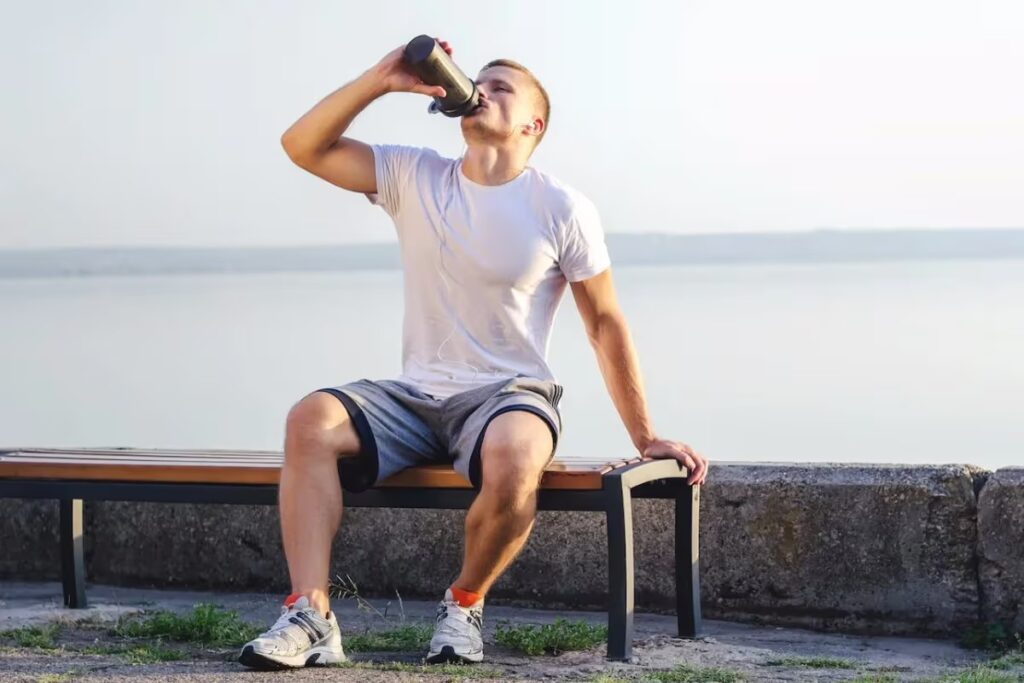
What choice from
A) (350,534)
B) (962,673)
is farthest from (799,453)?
(962,673)

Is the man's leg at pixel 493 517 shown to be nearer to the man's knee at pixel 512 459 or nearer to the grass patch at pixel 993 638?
the man's knee at pixel 512 459

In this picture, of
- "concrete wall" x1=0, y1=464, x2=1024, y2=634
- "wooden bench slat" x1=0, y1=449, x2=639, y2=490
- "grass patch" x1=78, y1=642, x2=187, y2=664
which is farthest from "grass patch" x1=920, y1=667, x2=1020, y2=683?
"grass patch" x1=78, y1=642, x2=187, y2=664

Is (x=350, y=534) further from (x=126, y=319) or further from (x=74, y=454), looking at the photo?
(x=126, y=319)

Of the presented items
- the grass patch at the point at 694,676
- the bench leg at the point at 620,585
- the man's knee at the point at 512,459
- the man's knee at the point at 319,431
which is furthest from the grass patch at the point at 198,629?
the grass patch at the point at 694,676

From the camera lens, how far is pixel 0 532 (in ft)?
18.7

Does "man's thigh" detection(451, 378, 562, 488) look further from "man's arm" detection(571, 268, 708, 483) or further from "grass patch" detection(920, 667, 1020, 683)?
"grass patch" detection(920, 667, 1020, 683)

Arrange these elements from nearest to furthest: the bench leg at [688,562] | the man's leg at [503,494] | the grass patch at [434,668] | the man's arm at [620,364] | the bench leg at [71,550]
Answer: the grass patch at [434,668] → the man's leg at [503,494] → the man's arm at [620,364] → the bench leg at [688,562] → the bench leg at [71,550]

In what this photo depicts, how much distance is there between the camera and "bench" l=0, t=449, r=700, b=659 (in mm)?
4195

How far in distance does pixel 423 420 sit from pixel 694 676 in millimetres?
1032

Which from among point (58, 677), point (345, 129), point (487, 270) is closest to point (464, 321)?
point (487, 270)

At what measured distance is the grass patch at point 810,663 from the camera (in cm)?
423

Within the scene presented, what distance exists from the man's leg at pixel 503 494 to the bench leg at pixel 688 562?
623mm

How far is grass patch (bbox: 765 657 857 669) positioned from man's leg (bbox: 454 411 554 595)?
75 centimetres

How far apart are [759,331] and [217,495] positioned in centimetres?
1702
